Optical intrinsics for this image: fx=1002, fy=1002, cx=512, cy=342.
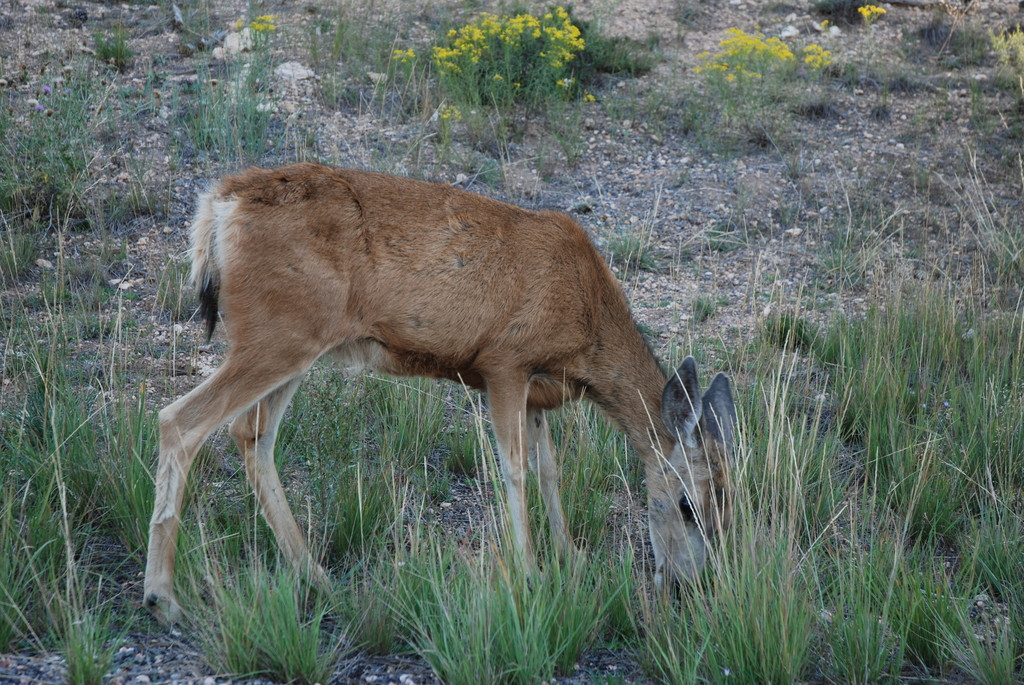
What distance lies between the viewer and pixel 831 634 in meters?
4.29

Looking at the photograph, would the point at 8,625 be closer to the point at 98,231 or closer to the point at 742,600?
the point at 742,600

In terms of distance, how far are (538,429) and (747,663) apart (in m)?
2.17

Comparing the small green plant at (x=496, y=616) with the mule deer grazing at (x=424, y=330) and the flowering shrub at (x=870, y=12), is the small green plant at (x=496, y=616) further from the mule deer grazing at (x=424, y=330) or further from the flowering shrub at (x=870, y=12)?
the flowering shrub at (x=870, y=12)

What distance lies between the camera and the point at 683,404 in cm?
503

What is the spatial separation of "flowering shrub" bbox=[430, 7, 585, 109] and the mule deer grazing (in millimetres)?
5722

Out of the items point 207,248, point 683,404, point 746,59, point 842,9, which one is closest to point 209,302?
point 207,248

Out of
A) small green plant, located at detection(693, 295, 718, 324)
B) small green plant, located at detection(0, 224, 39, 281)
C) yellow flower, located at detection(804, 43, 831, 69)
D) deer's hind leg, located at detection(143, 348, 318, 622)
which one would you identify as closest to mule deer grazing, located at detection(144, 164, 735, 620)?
deer's hind leg, located at detection(143, 348, 318, 622)

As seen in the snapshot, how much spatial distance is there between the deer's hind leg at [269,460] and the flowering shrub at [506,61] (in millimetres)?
6194

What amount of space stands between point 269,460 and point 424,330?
1104mm

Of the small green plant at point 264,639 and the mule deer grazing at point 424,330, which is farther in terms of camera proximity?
the mule deer grazing at point 424,330

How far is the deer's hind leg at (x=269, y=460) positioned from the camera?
5129mm

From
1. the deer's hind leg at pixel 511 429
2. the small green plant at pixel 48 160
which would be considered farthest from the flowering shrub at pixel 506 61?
the deer's hind leg at pixel 511 429

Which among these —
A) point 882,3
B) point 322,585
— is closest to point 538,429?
point 322,585

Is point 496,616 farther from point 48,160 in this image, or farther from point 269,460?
point 48,160
